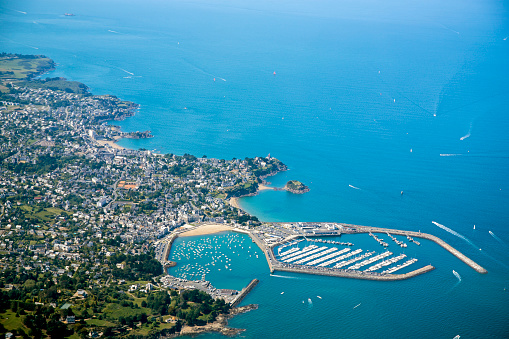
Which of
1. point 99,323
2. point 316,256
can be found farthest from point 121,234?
point 316,256

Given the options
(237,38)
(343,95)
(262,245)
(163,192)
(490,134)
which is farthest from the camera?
(237,38)

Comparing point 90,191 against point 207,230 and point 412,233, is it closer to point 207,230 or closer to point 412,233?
point 207,230

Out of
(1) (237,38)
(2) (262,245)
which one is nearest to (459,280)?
(2) (262,245)

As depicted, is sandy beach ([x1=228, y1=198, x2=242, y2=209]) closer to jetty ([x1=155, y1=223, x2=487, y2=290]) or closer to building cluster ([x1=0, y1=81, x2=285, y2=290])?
building cluster ([x1=0, y1=81, x2=285, y2=290])

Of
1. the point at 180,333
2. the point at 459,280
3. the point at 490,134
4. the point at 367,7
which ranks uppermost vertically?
the point at 367,7

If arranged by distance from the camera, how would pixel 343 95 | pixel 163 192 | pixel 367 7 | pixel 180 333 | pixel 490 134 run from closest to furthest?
pixel 180 333 < pixel 163 192 < pixel 490 134 < pixel 343 95 < pixel 367 7

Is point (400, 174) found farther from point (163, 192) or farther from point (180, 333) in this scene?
point (180, 333)

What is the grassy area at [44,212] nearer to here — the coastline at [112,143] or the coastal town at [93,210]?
the coastal town at [93,210]
